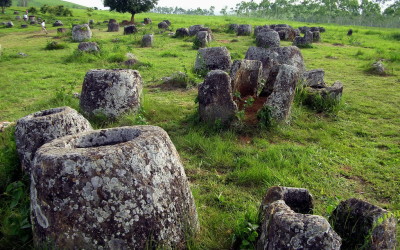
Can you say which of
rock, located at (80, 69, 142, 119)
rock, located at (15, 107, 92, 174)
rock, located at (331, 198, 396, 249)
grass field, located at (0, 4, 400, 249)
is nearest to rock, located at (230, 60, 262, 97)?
grass field, located at (0, 4, 400, 249)

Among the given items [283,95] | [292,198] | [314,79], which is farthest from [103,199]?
[314,79]

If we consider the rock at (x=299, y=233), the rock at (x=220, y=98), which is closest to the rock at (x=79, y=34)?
the rock at (x=220, y=98)

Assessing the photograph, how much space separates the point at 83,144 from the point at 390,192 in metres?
4.37

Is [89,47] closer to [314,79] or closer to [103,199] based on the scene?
[314,79]

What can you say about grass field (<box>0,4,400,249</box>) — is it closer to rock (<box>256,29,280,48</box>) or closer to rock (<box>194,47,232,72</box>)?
rock (<box>194,47,232,72</box>)

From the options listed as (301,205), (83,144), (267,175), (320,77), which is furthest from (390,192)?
(320,77)

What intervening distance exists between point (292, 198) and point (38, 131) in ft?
10.9

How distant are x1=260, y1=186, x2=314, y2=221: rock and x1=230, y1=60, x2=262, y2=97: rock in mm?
4867

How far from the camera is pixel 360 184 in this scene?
17.1ft

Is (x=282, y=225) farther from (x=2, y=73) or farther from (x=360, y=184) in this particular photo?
(x=2, y=73)

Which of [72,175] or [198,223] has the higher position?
[72,175]

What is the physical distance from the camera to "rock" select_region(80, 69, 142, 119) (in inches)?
285

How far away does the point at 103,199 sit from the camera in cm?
275

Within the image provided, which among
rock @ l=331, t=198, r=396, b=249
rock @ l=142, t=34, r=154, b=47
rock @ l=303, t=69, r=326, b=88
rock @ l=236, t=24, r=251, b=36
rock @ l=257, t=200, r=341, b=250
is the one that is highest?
rock @ l=236, t=24, r=251, b=36
